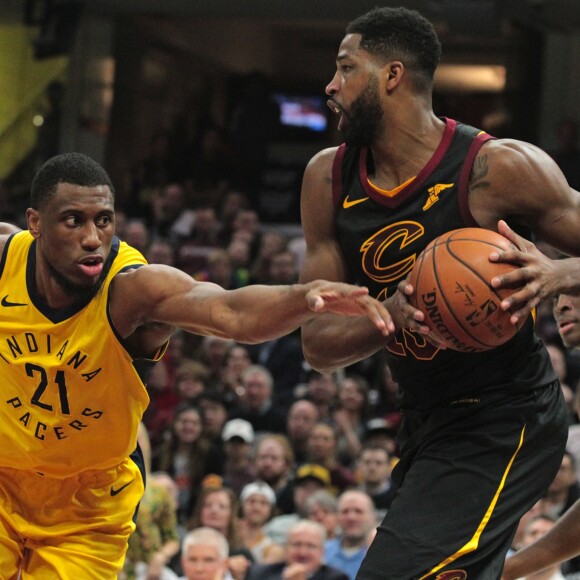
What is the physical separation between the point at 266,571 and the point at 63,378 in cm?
335

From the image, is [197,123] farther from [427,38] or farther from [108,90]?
[427,38]

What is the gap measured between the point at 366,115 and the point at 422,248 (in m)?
0.50

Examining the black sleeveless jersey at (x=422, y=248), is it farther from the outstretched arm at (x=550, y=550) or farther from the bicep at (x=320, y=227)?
the outstretched arm at (x=550, y=550)

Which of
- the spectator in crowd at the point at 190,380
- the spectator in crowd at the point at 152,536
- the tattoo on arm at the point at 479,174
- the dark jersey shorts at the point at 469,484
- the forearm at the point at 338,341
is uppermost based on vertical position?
the tattoo on arm at the point at 479,174

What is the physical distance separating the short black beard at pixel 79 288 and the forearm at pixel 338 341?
2.36 feet

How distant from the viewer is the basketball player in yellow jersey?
4.10 meters

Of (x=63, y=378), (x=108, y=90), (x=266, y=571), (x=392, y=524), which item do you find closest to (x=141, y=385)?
(x=63, y=378)

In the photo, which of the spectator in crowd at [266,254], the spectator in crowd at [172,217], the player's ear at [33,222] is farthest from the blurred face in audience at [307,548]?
the spectator in crowd at [172,217]

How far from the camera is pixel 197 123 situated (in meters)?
14.8

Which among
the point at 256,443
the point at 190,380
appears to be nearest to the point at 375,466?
the point at 256,443

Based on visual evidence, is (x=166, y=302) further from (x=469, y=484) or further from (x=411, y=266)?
(x=469, y=484)

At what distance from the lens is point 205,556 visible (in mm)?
6840

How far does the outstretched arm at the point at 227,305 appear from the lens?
3.43 m

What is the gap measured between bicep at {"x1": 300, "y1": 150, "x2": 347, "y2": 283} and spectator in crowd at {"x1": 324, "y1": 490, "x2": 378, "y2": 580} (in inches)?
133
